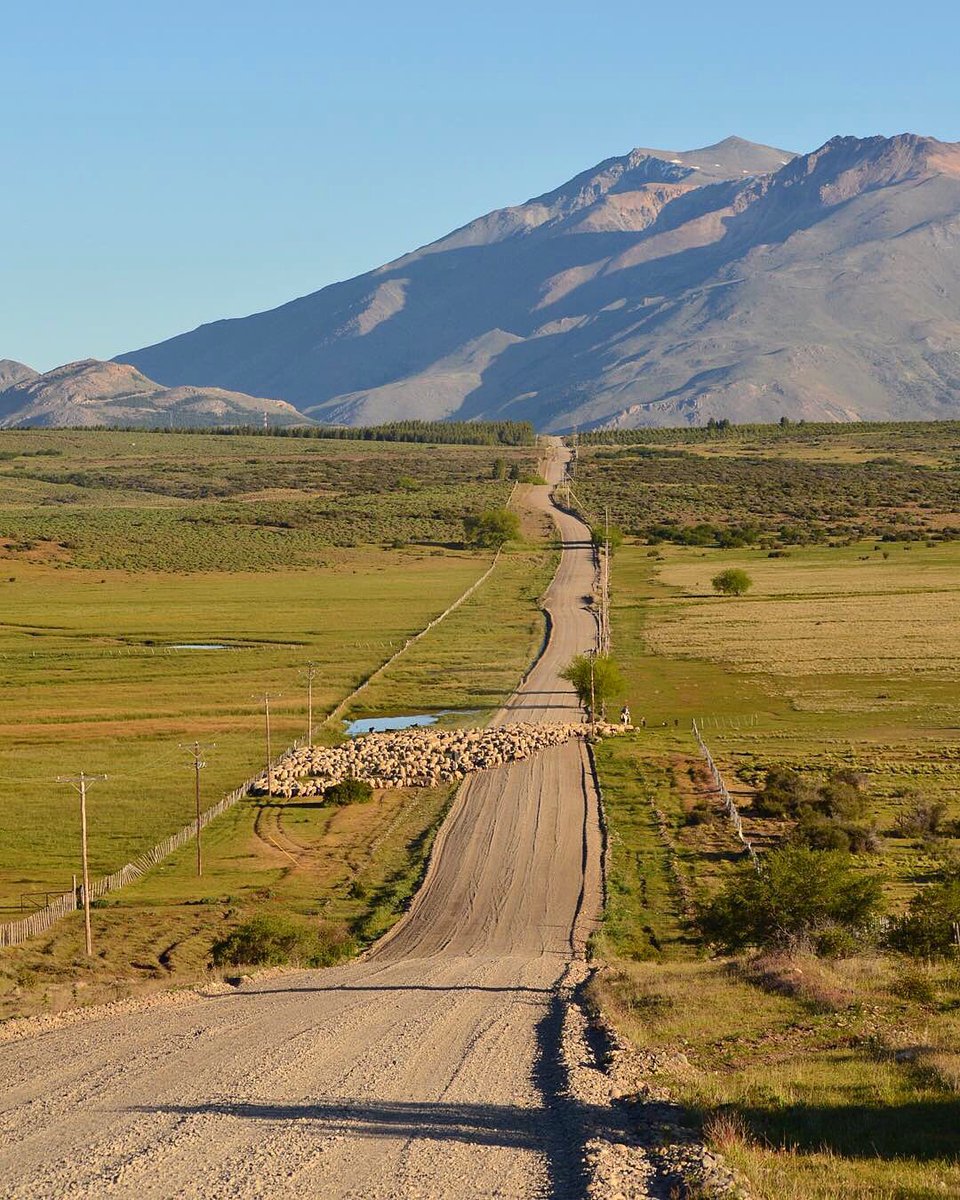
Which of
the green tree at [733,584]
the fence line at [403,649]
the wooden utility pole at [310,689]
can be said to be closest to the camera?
the wooden utility pole at [310,689]

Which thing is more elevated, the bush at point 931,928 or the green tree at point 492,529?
the green tree at point 492,529

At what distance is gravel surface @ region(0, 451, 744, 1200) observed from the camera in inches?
717

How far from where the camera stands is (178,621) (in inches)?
4316

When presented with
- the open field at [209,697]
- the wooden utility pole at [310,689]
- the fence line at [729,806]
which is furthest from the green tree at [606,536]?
the fence line at [729,806]

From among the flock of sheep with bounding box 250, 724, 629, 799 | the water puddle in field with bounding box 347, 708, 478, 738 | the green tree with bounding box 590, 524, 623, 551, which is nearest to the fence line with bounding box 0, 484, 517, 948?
the flock of sheep with bounding box 250, 724, 629, 799

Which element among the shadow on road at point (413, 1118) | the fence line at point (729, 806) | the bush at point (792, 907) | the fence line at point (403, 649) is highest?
A: the shadow on road at point (413, 1118)

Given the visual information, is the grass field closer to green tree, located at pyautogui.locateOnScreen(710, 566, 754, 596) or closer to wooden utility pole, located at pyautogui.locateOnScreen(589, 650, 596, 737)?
green tree, located at pyautogui.locateOnScreen(710, 566, 754, 596)

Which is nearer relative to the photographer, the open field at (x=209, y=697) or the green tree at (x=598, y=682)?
the open field at (x=209, y=697)

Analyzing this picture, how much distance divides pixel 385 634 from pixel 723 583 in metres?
32.1

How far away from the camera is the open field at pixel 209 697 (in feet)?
142

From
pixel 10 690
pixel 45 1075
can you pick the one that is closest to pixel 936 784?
pixel 45 1075

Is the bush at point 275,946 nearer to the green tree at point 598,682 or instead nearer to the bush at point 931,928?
the bush at point 931,928

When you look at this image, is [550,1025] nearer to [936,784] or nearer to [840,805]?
[840,805]

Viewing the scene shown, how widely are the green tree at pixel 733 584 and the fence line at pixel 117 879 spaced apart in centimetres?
6811
